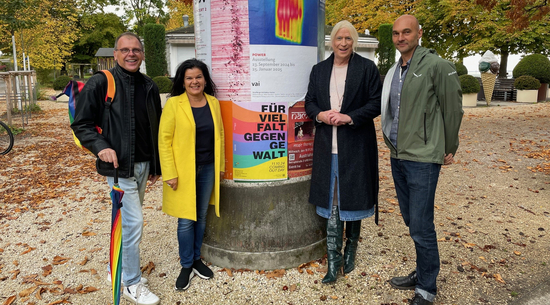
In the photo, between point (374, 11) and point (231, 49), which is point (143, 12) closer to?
point (374, 11)

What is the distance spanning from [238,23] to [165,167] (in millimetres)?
1445

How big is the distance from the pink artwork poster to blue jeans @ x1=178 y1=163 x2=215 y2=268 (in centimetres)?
74

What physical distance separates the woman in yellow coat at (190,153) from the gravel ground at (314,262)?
0.56 metres

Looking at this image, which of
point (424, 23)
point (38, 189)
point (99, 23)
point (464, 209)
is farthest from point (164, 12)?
point (464, 209)

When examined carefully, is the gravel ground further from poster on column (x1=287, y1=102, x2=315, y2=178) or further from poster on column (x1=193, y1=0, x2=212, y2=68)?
poster on column (x1=193, y1=0, x2=212, y2=68)

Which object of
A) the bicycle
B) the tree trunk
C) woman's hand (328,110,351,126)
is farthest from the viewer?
the tree trunk

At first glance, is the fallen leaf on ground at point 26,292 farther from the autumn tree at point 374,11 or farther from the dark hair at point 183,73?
the autumn tree at point 374,11

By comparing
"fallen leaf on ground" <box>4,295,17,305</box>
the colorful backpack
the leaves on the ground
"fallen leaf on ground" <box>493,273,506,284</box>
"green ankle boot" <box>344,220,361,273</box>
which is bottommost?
"fallen leaf on ground" <box>4,295,17,305</box>

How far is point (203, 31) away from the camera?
3.77 meters

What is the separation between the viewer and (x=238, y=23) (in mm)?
3564

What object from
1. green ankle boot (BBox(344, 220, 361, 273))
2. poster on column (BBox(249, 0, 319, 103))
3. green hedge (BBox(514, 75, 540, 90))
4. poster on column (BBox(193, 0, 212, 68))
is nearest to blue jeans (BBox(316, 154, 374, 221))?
green ankle boot (BBox(344, 220, 361, 273))

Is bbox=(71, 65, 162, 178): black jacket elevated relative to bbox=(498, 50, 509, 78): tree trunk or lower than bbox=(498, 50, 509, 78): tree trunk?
lower

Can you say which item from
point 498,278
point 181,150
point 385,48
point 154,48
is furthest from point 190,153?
point 385,48

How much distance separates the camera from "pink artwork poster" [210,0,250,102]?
3.56 metres
